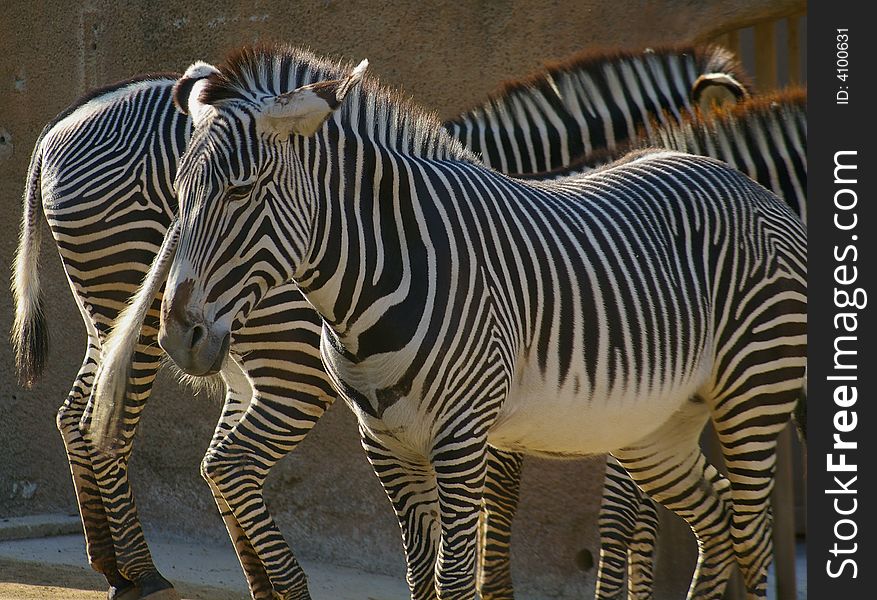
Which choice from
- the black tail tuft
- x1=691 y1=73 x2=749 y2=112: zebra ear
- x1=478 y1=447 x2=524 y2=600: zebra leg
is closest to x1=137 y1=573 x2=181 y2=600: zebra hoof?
the black tail tuft

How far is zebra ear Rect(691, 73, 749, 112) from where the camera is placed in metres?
5.18

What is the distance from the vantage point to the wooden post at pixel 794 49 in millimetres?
5973

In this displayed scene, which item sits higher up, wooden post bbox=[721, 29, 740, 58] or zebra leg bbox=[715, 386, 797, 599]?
wooden post bbox=[721, 29, 740, 58]

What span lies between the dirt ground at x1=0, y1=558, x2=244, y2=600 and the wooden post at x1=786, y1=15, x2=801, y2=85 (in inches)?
155

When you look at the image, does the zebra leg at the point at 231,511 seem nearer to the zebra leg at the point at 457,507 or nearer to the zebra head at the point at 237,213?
the zebra leg at the point at 457,507

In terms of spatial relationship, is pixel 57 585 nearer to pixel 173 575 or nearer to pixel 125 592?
pixel 173 575

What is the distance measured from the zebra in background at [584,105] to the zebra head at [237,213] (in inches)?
80.6

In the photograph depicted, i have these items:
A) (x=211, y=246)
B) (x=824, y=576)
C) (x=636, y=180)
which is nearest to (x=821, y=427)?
(x=824, y=576)

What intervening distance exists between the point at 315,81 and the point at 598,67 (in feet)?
6.67

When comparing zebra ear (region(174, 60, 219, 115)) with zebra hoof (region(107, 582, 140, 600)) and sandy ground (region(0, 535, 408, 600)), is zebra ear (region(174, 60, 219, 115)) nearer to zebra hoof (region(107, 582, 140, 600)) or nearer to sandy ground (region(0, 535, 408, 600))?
zebra hoof (region(107, 582, 140, 600))

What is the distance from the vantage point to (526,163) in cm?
550

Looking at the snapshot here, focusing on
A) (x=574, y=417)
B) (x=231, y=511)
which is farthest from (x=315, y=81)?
(x=231, y=511)

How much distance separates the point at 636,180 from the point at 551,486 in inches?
85.8

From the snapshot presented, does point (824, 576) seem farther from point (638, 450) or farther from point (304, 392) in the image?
point (304, 392)
